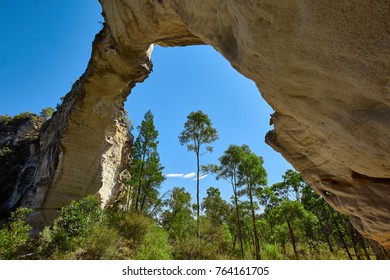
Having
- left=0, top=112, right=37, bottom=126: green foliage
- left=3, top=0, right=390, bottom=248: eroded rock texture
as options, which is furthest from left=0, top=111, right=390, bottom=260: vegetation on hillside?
left=0, top=112, right=37, bottom=126: green foliage

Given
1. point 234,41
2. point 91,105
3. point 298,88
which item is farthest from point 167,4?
point 91,105

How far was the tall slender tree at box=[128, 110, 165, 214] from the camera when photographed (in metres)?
16.0

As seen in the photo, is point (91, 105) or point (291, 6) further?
point (91, 105)

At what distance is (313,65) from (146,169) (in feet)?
48.7

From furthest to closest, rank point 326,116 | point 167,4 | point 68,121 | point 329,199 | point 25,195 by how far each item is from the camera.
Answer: point 25,195
point 68,121
point 329,199
point 167,4
point 326,116

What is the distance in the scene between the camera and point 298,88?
8.82 feet

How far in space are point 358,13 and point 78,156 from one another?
12.7 metres

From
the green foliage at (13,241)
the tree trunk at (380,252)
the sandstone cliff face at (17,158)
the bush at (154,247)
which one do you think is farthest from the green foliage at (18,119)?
the tree trunk at (380,252)

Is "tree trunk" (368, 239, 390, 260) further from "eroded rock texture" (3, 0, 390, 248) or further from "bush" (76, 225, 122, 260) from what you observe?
"bush" (76, 225, 122, 260)

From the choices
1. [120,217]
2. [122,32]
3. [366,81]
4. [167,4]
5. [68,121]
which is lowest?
[366,81]

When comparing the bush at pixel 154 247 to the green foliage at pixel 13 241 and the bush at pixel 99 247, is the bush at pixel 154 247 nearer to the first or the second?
the bush at pixel 99 247

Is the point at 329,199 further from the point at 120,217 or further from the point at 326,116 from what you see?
the point at 120,217

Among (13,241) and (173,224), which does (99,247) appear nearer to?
(13,241)

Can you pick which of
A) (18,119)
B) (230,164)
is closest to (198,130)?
(230,164)
